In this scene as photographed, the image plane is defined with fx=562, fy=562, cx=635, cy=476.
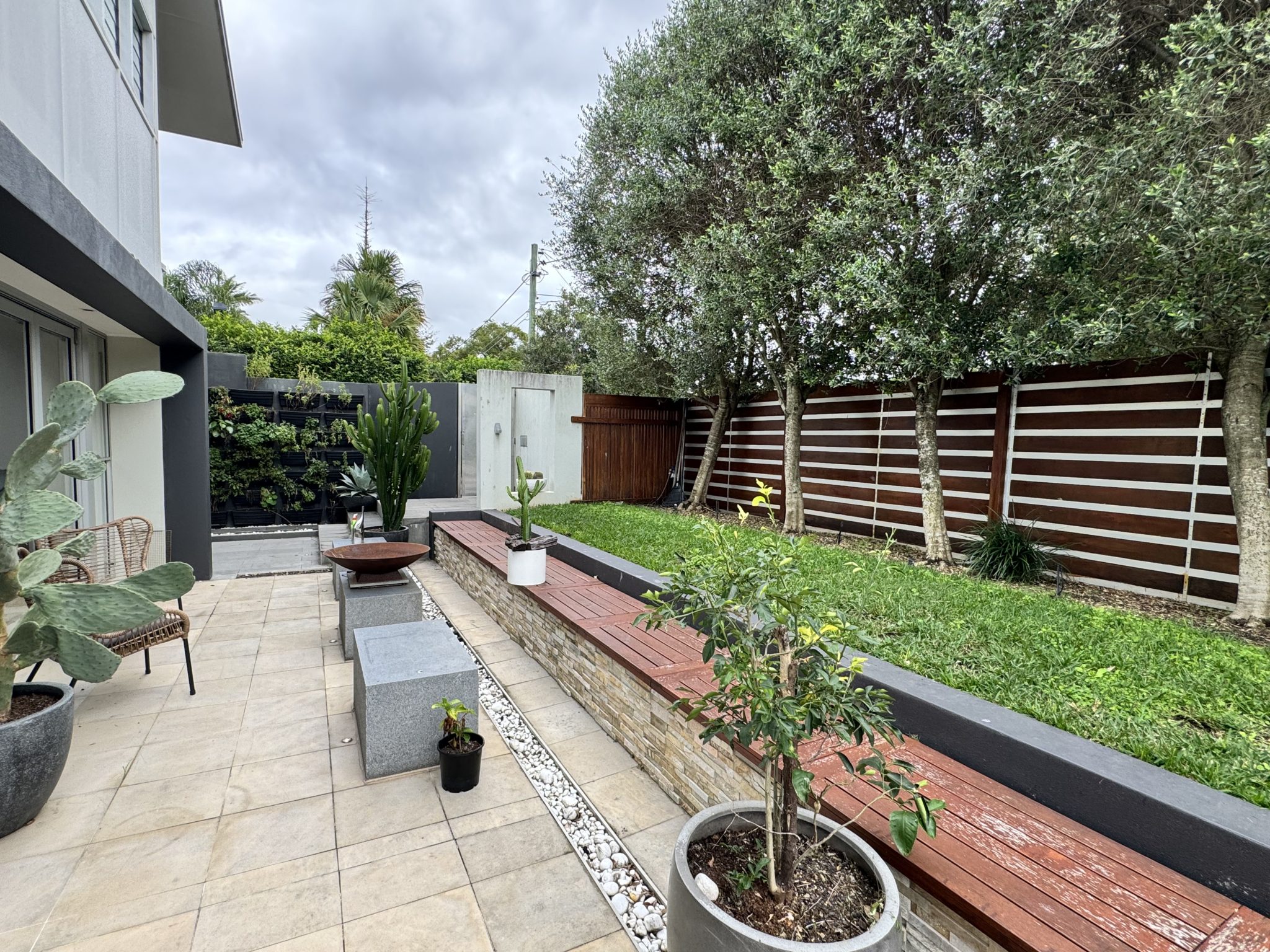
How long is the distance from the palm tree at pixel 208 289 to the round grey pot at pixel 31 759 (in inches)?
597

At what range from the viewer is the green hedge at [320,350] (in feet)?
33.0

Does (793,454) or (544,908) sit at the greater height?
(793,454)

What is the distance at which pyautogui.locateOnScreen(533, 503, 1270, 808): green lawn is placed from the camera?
77.2 inches

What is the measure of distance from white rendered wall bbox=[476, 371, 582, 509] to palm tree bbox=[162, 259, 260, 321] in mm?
10505

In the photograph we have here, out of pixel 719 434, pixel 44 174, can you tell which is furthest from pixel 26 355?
pixel 719 434

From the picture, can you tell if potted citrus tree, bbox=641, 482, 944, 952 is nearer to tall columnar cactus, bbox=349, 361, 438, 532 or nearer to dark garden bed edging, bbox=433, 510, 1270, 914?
dark garden bed edging, bbox=433, 510, 1270, 914

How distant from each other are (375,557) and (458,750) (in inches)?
76.8

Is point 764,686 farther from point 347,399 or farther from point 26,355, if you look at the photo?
point 347,399

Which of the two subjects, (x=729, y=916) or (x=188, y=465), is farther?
(x=188, y=465)

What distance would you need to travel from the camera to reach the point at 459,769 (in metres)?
2.63

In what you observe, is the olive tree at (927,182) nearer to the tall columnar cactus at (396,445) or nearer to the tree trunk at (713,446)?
the tree trunk at (713,446)

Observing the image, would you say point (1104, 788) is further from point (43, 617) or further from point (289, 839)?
point (43, 617)

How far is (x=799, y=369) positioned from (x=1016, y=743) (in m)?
5.37

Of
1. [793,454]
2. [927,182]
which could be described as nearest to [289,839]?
[927,182]
